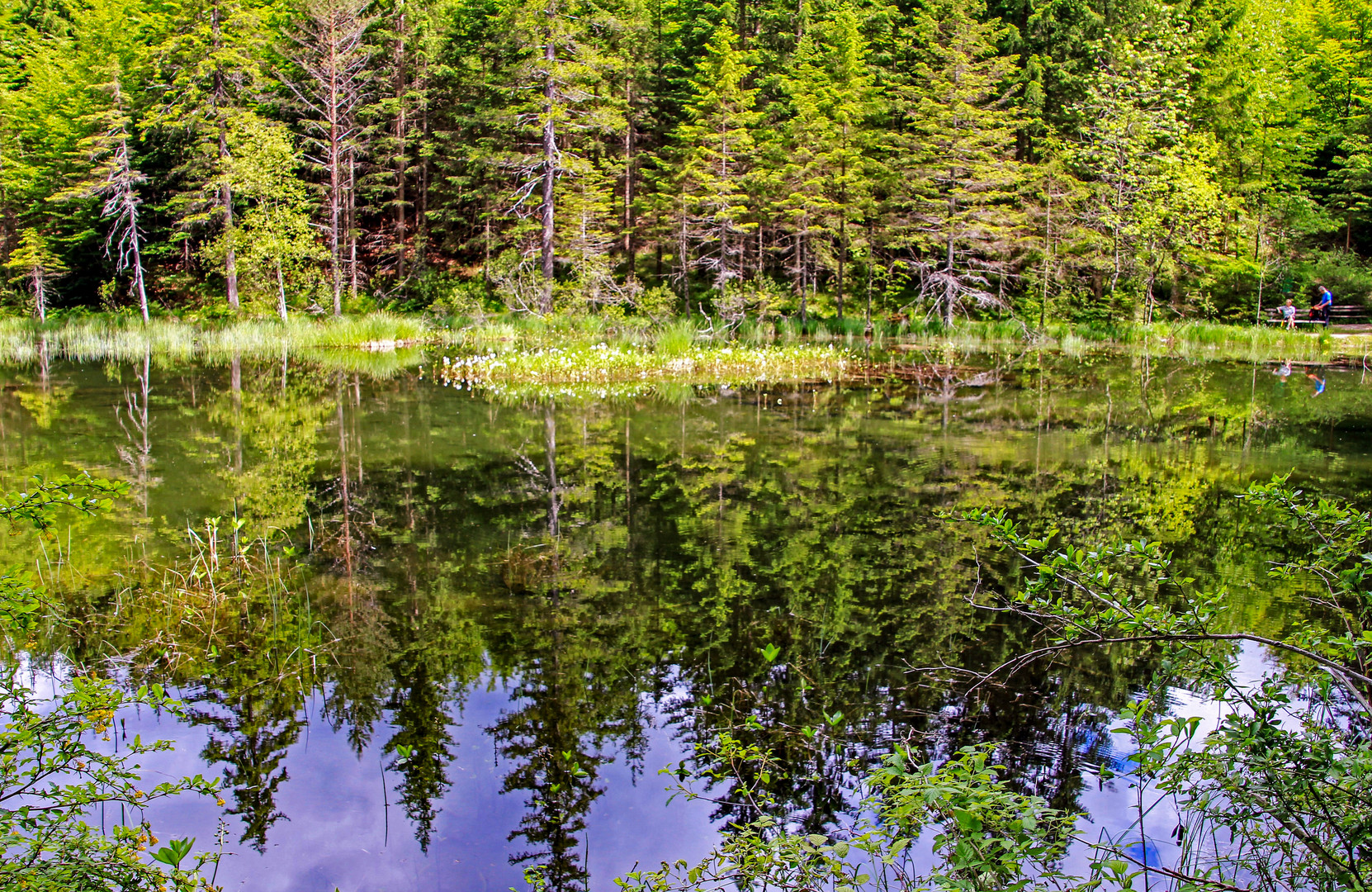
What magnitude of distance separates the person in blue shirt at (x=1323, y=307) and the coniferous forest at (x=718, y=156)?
61.9 inches

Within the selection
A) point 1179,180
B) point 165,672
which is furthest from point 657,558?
point 1179,180

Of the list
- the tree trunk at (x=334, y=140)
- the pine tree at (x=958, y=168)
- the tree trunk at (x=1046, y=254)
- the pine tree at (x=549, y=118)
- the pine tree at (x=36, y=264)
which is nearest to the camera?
the pine tree at (x=549, y=118)

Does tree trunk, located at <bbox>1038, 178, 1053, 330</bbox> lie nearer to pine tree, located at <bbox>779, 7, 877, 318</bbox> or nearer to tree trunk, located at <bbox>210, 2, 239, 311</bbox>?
pine tree, located at <bbox>779, 7, 877, 318</bbox>

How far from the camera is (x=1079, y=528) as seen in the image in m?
8.33

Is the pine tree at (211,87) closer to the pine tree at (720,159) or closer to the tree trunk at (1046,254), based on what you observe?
the pine tree at (720,159)

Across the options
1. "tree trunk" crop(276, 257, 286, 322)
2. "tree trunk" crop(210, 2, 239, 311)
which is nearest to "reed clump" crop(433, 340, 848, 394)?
"tree trunk" crop(276, 257, 286, 322)

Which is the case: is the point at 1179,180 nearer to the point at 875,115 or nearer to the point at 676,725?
the point at 875,115

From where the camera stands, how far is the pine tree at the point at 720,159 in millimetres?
29984

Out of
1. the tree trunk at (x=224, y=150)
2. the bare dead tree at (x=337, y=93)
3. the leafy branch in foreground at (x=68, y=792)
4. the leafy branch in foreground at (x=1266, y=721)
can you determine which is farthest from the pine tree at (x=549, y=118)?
the leafy branch in foreground at (x=1266, y=721)

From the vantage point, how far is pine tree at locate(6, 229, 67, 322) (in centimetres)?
3275

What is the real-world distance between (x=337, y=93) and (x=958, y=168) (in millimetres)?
24621

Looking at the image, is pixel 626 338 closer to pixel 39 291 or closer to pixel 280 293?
pixel 280 293

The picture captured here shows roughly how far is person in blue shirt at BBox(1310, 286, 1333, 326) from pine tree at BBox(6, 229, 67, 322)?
4185 cm

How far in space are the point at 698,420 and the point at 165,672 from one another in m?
10.1
